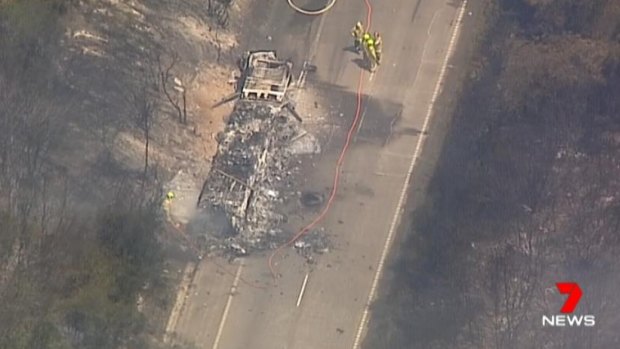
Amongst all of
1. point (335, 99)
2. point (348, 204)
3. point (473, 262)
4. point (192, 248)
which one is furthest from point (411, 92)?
point (192, 248)

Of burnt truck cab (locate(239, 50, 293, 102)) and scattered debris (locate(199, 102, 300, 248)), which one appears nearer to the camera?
scattered debris (locate(199, 102, 300, 248))

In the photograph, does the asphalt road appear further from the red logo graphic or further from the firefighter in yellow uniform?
the red logo graphic

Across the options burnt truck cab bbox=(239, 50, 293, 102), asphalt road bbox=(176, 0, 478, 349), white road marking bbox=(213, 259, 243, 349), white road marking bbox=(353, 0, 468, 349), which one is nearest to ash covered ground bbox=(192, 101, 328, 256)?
burnt truck cab bbox=(239, 50, 293, 102)

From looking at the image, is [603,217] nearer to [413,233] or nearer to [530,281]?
[530,281]

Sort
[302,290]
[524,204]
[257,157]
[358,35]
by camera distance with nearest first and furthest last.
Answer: [524,204] < [302,290] < [257,157] < [358,35]

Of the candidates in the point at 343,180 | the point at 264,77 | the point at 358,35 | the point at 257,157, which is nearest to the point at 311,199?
the point at 343,180

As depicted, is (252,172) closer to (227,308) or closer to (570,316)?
(227,308)
